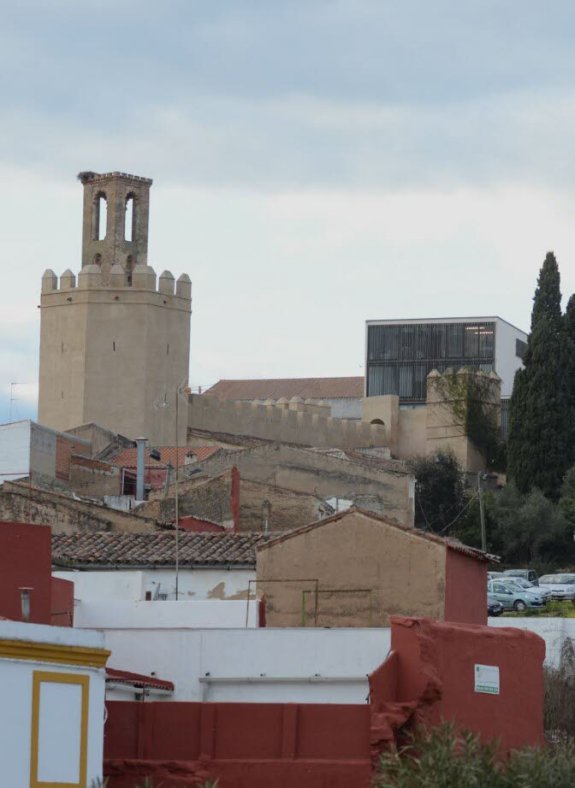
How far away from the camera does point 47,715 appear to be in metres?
16.6

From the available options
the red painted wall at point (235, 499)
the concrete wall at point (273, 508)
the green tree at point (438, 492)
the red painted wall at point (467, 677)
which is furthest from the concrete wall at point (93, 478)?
the red painted wall at point (467, 677)

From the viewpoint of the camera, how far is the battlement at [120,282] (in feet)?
257

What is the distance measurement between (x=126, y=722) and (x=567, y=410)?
4516cm

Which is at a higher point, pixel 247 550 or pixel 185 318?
pixel 185 318

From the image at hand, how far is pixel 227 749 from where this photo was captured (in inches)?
816

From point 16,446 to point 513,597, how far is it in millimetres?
12679

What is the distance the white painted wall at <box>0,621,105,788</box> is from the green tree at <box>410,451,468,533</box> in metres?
47.9

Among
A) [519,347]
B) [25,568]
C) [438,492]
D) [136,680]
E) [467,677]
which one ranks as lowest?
[136,680]

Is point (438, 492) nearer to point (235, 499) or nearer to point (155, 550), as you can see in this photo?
point (235, 499)

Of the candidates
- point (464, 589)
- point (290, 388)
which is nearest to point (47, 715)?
point (464, 589)

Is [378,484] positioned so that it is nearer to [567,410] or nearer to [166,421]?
[567,410]

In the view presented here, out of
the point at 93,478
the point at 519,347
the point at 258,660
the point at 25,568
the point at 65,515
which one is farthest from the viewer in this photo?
the point at 519,347

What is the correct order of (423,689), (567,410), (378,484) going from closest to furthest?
(423,689) < (378,484) < (567,410)

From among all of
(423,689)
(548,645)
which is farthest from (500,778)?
(548,645)
